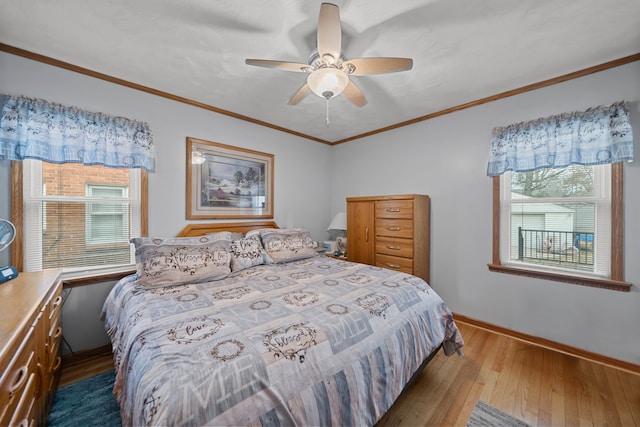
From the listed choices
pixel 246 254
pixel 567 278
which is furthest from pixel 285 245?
pixel 567 278

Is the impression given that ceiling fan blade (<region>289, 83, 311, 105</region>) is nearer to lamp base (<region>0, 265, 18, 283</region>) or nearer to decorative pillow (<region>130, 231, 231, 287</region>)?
decorative pillow (<region>130, 231, 231, 287</region>)

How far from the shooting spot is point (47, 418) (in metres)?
1.48

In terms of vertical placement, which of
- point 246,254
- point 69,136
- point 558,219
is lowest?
point 246,254

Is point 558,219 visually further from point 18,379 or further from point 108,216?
point 108,216

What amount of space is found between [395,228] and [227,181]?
83.8 inches

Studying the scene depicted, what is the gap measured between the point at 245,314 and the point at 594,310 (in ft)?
9.50

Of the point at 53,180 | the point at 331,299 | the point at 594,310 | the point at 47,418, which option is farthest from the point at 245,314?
the point at 594,310

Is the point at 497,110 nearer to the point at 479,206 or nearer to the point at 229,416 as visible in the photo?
the point at 479,206

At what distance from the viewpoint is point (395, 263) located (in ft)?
9.93

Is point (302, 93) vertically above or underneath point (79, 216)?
above

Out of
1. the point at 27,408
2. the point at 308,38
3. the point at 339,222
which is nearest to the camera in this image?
the point at 27,408

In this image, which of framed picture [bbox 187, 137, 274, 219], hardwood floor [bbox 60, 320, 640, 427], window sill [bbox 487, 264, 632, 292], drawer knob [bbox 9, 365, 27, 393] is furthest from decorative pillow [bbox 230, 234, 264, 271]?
window sill [bbox 487, 264, 632, 292]

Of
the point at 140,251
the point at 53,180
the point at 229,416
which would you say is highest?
the point at 53,180

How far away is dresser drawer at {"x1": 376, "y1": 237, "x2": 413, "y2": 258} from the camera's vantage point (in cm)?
291
